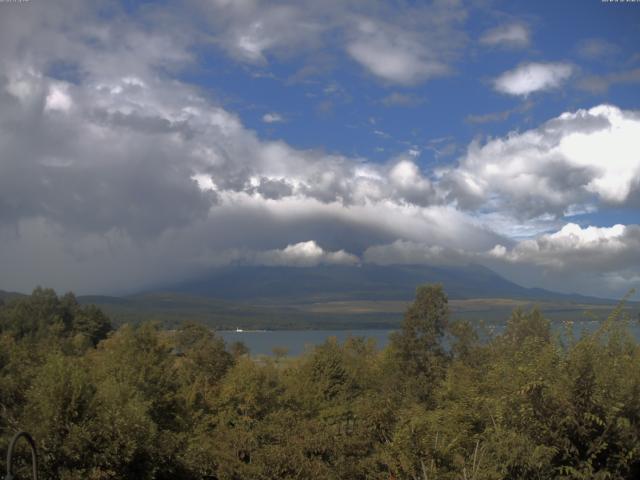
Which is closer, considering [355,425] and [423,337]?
[355,425]

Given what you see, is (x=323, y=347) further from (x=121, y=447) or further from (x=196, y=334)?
(x=121, y=447)

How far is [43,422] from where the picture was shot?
1681 centimetres

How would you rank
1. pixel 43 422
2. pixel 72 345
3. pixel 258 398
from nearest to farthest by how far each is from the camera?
pixel 43 422
pixel 258 398
pixel 72 345

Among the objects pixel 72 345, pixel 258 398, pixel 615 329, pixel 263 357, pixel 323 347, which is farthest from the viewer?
pixel 72 345

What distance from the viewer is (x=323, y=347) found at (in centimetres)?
4650

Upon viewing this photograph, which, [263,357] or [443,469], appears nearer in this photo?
[443,469]

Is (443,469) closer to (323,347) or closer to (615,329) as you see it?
(615,329)

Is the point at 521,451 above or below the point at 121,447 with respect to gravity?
above

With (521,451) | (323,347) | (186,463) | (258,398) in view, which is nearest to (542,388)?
(521,451)

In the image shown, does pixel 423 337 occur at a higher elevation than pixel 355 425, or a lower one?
higher

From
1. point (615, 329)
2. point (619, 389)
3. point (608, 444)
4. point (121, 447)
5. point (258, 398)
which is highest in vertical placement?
point (615, 329)

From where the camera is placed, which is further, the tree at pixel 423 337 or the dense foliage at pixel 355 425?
the tree at pixel 423 337

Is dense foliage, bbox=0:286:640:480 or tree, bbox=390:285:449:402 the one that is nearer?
dense foliage, bbox=0:286:640:480

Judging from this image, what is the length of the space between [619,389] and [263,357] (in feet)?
147
